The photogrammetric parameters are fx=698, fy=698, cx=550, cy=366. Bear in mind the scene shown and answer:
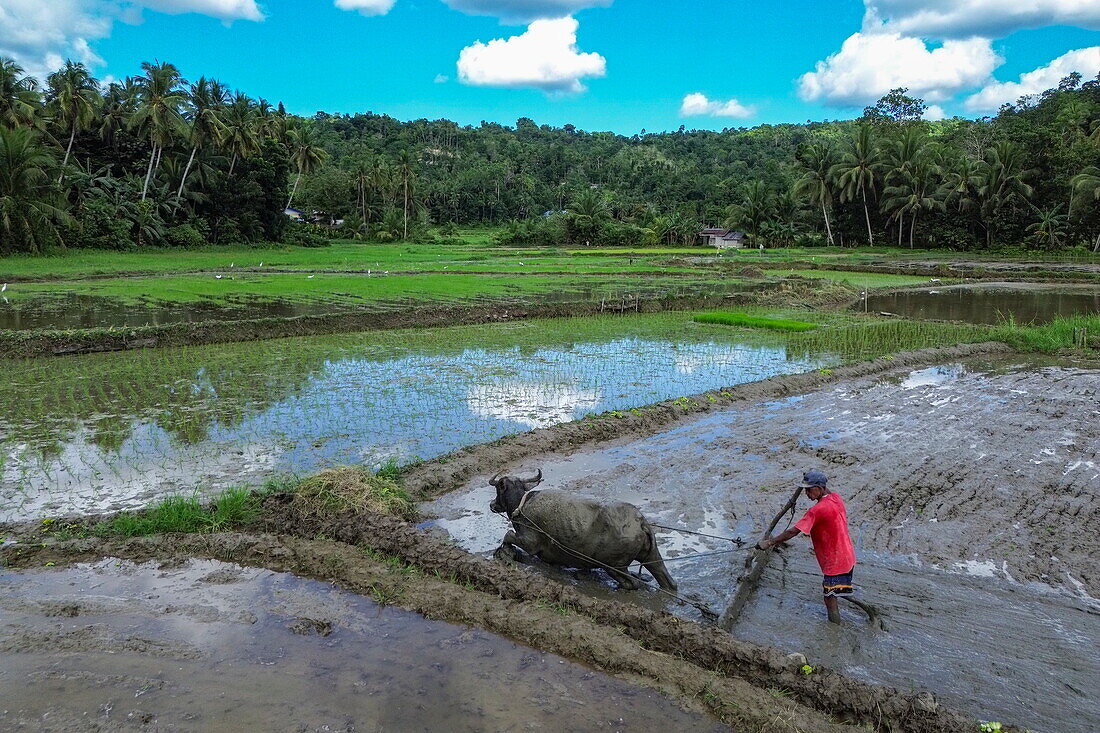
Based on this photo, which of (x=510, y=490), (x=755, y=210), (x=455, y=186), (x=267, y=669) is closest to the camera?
(x=267, y=669)

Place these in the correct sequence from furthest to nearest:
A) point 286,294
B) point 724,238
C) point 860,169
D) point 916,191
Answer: point 724,238, point 860,169, point 916,191, point 286,294

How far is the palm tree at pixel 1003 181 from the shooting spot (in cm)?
4306

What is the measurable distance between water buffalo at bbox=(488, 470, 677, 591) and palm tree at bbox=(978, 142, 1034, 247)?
47935 mm

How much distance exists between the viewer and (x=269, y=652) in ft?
14.9

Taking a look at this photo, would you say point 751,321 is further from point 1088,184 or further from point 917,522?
point 1088,184

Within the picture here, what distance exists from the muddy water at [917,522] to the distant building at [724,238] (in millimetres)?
44566

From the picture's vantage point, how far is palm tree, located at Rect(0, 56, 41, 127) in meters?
35.0

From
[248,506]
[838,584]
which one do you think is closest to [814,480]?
[838,584]

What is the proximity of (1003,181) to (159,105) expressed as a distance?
4926 centimetres

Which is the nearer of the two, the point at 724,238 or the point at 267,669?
the point at 267,669

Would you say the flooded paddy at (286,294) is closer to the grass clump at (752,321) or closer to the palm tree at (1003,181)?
the grass clump at (752,321)

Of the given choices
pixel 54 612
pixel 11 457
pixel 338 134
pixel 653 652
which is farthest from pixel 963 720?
pixel 338 134

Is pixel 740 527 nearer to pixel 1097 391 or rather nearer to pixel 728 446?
pixel 728 446

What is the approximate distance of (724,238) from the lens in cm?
5519
